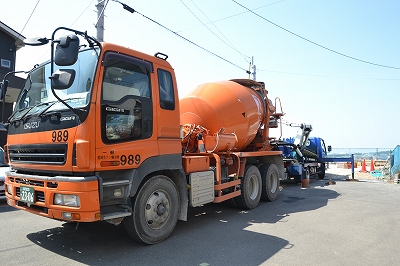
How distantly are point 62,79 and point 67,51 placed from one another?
350 mm

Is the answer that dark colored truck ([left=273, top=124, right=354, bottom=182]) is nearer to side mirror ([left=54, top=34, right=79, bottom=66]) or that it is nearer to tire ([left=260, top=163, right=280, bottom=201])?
tire ([left=260, top=163, right=280, bottom=201])

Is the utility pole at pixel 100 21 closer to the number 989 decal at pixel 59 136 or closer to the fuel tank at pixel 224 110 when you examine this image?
the fuel tank at pixel 224 110

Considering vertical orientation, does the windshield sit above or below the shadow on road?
above

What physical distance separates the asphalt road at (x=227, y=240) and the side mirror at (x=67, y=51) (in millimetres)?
2644

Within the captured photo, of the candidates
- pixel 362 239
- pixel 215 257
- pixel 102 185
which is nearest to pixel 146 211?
pixel 102 185

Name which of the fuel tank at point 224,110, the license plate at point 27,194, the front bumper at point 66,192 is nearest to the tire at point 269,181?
the fuel tank at point 224,110

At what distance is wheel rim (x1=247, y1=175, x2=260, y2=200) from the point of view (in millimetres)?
8010

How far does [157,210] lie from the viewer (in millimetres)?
4797

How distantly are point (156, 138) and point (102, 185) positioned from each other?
122 cm

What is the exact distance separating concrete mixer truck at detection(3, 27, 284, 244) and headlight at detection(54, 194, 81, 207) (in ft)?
0.05

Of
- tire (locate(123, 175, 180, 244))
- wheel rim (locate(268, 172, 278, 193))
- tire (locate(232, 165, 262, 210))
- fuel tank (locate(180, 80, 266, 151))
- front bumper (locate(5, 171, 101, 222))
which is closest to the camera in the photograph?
front bumper (locate(5, 171, 101, 222))

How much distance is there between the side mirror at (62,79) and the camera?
366 cm

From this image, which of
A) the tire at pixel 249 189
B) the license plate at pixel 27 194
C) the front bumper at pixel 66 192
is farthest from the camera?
the tire at pixel 249 189

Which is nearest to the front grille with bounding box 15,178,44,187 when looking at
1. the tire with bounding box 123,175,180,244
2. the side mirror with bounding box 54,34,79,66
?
the tire with bounding box 123,175,180,244
